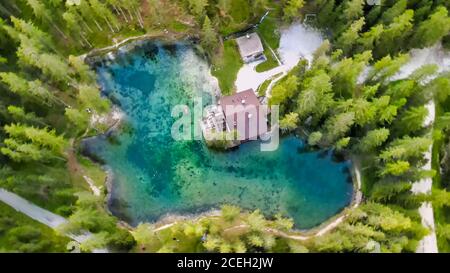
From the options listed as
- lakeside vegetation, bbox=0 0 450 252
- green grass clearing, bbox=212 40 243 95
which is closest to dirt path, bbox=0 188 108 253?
lakeside vegetation, bbox=0 0 450 252

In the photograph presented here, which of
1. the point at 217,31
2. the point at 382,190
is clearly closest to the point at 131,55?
the point at 217,31

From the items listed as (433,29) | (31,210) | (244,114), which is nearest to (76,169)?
(31,210)

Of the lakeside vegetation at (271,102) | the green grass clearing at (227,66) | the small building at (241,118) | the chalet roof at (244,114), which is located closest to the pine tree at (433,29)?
Result: the lakeside vegetation at (271,102)

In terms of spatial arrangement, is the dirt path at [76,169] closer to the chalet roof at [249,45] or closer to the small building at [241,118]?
the small building at [241,118]

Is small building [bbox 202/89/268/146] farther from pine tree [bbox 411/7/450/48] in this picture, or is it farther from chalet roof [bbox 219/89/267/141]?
pine tree [bbox 411/7/450/48]
